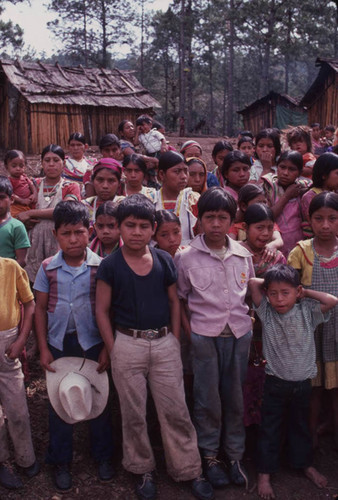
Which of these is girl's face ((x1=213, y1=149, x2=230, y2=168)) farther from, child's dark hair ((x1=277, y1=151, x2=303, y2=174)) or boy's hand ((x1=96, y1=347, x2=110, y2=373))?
boy's hand ((x1=96, y1=347, x2=110, y2=373))

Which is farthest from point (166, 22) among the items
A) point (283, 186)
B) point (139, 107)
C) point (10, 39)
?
point (283, 186)

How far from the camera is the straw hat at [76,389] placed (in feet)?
8.11

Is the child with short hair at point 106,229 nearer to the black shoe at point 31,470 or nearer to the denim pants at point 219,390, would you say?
the denim pants at point 219,390

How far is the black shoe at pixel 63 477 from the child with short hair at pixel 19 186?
208 cm

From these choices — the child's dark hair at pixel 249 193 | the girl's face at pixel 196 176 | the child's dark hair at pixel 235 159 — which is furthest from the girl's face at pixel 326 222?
the girl's face at pixel 196 176

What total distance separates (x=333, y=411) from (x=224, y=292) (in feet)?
3.99

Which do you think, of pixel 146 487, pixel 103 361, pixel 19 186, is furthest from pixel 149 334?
pixel 19 186

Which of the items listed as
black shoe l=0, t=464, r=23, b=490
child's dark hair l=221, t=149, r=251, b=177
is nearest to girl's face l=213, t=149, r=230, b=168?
child's dark hair l=221, t=149, r=251, b=177

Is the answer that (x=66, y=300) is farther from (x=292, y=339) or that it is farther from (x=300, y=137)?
(x=300, y=137)

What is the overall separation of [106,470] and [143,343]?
849mm

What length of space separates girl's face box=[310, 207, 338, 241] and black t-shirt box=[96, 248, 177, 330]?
101cm

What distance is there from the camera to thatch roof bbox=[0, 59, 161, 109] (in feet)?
49.2

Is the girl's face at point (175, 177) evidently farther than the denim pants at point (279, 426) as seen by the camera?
Yes

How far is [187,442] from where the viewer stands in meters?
2.60
